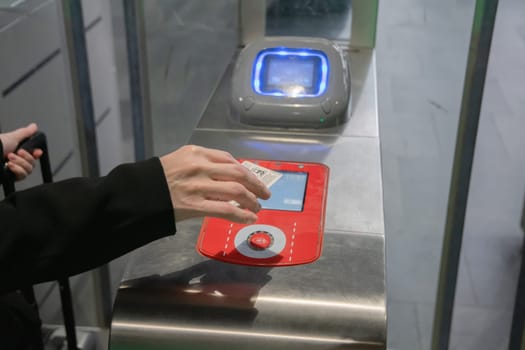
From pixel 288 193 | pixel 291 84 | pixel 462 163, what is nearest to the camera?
pixel 288 193

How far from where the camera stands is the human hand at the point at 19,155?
51.8 inches

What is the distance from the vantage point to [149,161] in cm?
Answer: 94

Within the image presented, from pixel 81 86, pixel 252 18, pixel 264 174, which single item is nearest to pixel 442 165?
pixel 252 18

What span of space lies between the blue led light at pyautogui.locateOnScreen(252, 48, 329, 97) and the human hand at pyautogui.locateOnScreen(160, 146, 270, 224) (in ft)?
1.69

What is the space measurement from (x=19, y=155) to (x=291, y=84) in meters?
0.55

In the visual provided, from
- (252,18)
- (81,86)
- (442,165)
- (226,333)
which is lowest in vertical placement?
(442,165)

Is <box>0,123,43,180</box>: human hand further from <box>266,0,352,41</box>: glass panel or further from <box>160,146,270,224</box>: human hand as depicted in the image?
<box>266,0,352,41</box>: glass panel

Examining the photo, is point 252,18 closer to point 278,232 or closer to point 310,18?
point 310,18

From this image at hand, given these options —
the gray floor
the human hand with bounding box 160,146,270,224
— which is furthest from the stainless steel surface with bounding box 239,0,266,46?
the human hand with bounding box 160,146,270,224

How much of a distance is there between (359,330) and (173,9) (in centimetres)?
143

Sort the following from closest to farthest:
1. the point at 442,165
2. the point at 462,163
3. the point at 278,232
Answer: the point at 278,232 < the point at 462,163 < the point at 442,165

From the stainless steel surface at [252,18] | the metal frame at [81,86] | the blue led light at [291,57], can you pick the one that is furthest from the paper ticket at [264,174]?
the metal frame at [81,86]

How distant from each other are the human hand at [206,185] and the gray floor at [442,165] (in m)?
1.16

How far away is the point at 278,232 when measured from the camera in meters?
1.09
